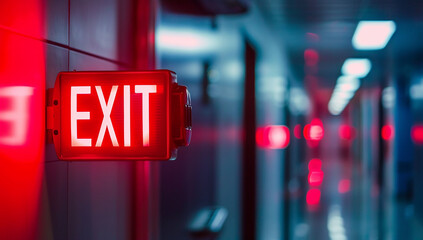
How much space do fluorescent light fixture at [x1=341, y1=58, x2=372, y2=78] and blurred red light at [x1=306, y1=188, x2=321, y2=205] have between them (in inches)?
153

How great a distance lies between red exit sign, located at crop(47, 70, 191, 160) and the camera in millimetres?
1663

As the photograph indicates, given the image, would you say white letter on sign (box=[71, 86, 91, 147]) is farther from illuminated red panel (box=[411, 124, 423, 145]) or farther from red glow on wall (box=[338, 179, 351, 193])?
red glow on wall (box=[338, 179, 351, 193])

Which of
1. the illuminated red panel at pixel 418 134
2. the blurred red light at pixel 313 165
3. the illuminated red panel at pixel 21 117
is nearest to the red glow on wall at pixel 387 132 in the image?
the illuminated red panel at pixel 418 134

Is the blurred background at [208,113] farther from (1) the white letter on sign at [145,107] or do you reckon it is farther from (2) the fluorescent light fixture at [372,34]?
(1) the white letter on sign at [145,107]

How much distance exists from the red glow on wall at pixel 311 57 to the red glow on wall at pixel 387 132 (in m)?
2.74

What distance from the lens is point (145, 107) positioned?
1680 mm

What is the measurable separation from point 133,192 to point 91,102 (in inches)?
34.6

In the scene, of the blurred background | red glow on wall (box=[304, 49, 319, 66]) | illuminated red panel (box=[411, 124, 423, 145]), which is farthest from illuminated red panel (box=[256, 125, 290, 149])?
illuminated red panel (box=[411, 124, 423, 145])

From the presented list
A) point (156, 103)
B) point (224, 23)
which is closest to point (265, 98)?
point (224, 23)

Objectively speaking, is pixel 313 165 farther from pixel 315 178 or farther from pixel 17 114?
pixel 17 114

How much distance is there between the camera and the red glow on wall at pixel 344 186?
16.2 m

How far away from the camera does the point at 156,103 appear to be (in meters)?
1.69

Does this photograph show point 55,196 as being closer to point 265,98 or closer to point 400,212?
point 265,98

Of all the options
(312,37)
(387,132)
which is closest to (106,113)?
(312,37)
